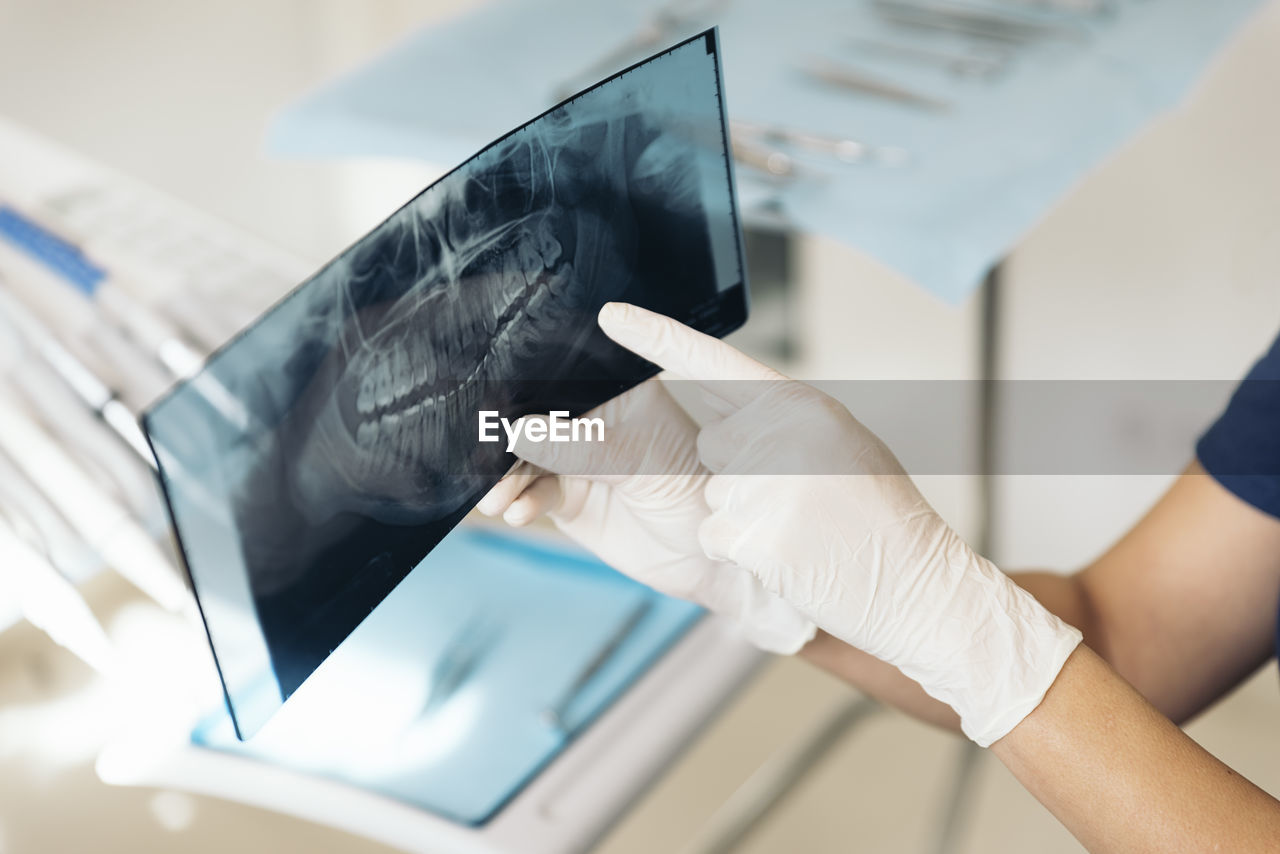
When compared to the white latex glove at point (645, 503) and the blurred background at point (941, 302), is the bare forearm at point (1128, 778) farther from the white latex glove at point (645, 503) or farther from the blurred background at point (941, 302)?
the blurred background at point (941, 302)

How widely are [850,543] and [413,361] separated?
26cm

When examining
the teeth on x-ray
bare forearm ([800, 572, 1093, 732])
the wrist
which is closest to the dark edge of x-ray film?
the teeth on x-ray

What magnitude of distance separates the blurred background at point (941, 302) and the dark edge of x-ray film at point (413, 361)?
44 centimetres

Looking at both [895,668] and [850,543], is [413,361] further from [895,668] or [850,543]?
[895,668]

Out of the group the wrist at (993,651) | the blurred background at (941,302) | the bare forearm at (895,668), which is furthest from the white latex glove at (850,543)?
the blurred background at (941,302)

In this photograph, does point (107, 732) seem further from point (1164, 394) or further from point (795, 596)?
point (1164, 394)

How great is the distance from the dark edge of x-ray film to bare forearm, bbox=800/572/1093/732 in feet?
1.18

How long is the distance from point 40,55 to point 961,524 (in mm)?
1828

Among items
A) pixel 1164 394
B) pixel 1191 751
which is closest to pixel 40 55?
pixel 1164 394

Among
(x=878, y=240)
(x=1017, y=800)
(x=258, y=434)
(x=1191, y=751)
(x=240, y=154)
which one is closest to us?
(x=258, y=434)

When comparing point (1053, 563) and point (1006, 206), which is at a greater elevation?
point (1006, 206)

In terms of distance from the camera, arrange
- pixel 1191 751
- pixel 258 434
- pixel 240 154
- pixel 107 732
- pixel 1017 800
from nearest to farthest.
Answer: pixel 258 434 → pixel 1191 751 → pixel 107 732 → pixel 1017 800 → pixel 240 154

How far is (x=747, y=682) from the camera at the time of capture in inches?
34.4

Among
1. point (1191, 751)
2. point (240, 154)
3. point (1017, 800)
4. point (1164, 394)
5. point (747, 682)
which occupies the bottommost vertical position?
point (1017, 800)
